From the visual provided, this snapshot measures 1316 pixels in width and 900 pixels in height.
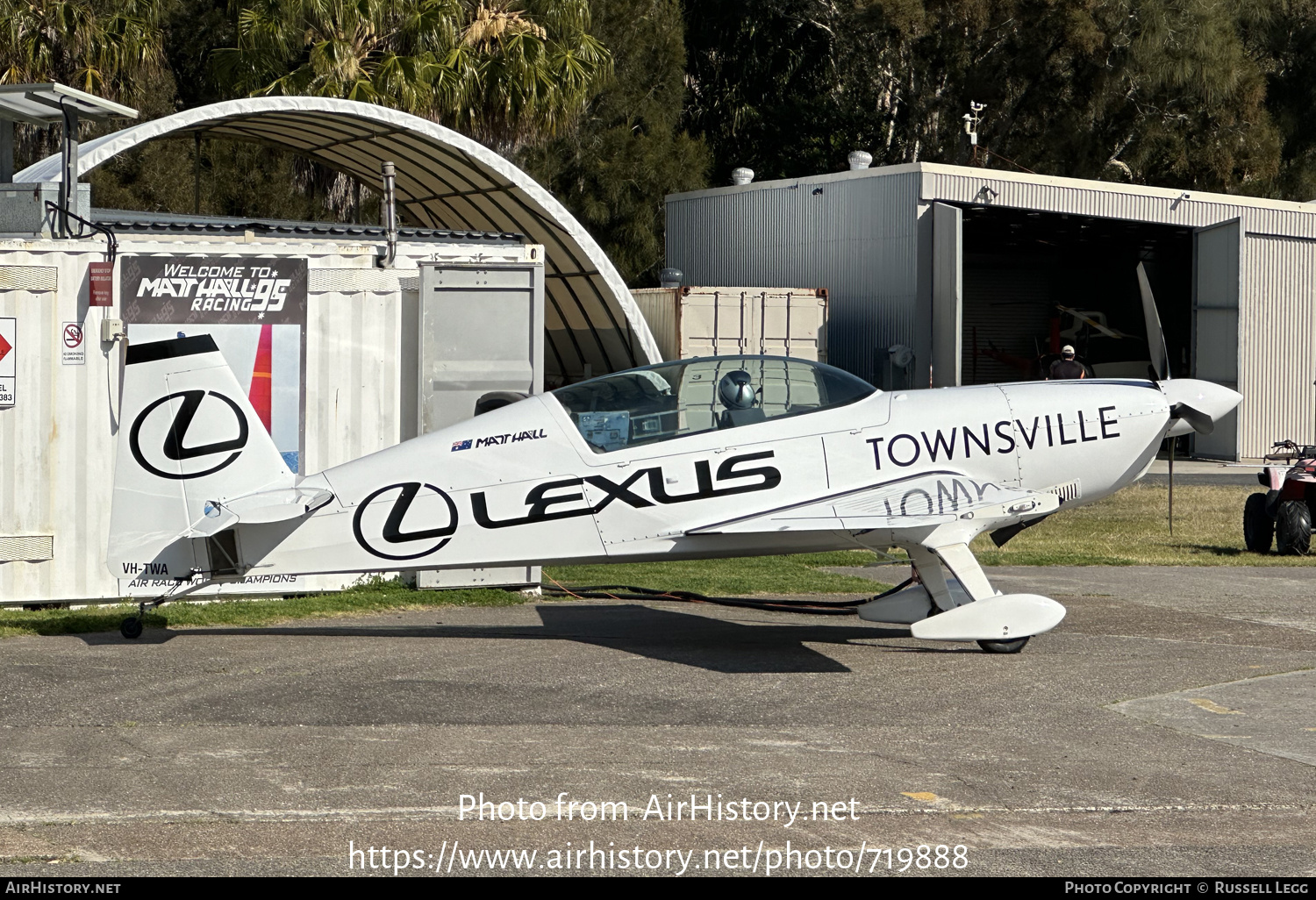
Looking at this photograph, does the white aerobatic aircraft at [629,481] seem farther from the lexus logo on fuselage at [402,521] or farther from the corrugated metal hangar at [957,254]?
the corrugated metal hangar at [957,254]

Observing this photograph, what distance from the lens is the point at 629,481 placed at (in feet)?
30.2

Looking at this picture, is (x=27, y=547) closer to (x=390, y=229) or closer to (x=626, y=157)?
(x=390, y=229)

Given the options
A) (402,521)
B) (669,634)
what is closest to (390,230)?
(402,521)

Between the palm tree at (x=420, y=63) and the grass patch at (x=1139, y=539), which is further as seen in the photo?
the palm tree at (x=420, y=63)

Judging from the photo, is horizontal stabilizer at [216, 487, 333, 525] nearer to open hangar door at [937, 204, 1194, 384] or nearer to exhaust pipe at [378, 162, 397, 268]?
exhaust pipe at [378, 162, 397, 268]

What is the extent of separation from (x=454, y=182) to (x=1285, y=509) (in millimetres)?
10318

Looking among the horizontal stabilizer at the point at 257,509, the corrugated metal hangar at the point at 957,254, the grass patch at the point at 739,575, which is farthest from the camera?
the corrugated metal hangar at the point at 957,254

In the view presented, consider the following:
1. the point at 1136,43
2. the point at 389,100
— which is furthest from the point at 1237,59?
the point at 389,100

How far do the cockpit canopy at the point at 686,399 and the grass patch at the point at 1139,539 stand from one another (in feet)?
18.0

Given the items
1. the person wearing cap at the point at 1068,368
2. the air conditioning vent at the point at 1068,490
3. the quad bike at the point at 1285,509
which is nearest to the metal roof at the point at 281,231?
the air conditioning vent at the point at 1068,490

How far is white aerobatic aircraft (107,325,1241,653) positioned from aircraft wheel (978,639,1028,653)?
0.03m

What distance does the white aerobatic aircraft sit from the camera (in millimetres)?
8789

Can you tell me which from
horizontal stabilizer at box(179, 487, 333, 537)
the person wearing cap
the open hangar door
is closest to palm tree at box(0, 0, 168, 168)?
the open hangar door

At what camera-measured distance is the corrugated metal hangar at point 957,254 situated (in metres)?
28.1
